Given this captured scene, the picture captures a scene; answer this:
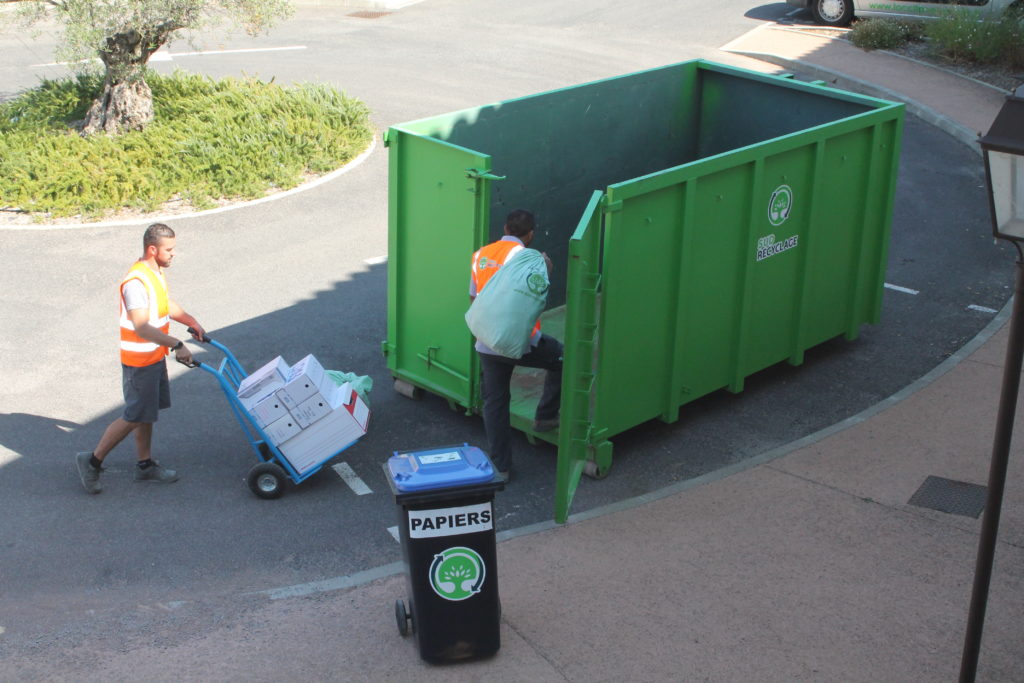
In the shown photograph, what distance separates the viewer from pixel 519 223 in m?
7.11

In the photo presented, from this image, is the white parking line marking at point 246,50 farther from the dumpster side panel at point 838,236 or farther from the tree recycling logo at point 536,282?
the tree recycling logo at point 536,282

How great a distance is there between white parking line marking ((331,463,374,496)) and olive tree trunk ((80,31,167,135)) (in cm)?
800

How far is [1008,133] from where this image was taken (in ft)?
13.2

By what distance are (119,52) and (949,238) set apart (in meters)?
9.88

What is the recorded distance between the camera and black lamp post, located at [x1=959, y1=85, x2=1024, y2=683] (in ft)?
13.3

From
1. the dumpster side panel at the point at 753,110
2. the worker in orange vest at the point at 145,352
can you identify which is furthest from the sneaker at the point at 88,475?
the dumpster side panel at the point at 753,110

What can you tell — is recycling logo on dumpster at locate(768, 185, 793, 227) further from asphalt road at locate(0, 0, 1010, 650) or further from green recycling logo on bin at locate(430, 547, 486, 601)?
green recycling logo on bin at locate(430, 547, 486, 601)

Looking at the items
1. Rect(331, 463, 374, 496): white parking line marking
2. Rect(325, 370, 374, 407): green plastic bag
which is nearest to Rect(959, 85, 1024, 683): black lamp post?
Rect(331, 463, 374, 496): white parking line marking

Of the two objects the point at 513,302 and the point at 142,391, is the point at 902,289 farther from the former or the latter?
the point at 142,391

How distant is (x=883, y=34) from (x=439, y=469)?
1659 centimetres

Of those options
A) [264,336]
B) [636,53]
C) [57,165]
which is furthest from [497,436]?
[636,53]

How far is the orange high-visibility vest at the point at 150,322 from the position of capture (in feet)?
22.4

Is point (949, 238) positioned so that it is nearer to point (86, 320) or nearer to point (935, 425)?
point (935, 425)

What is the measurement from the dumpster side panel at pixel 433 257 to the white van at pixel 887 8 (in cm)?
1416
